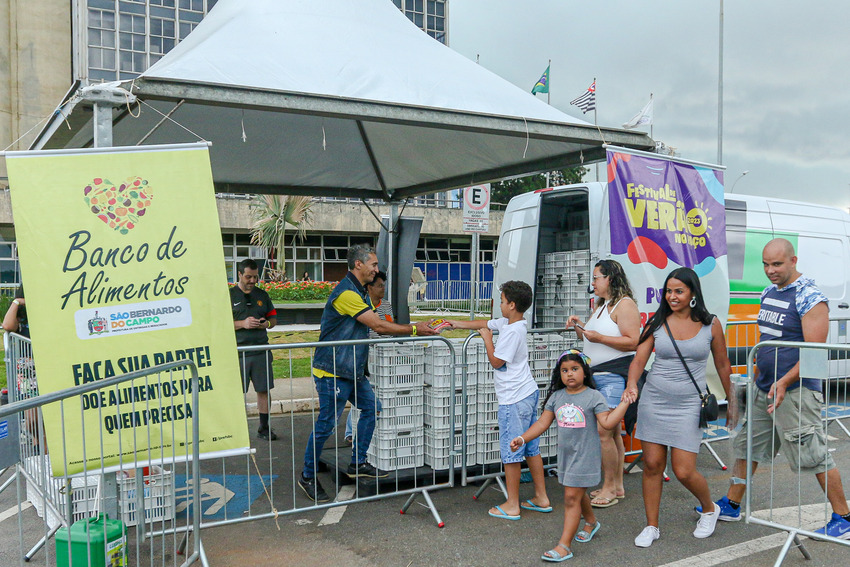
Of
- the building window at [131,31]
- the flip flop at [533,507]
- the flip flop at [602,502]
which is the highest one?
the building window at [131,31]

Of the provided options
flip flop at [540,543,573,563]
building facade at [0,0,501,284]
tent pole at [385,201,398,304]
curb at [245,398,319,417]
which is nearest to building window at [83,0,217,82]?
building facade at [0,0,501,284]

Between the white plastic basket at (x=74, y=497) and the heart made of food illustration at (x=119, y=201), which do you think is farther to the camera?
the white plastic basket at (x=74, y=497)

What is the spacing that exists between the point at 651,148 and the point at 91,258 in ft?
15.0

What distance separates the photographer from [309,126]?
7.49m

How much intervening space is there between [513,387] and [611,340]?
33.5 inches

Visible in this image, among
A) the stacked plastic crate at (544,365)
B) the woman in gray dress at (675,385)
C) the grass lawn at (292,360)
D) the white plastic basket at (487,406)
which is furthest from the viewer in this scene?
the grass lawn at (292,360)

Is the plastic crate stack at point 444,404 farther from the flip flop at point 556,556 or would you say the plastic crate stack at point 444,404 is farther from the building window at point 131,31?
the building window at point 131,31

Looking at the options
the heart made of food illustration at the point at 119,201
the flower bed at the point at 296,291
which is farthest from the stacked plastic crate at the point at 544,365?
the flower bed at the point at 296,291

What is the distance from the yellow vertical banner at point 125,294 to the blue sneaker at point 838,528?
11.9 ft

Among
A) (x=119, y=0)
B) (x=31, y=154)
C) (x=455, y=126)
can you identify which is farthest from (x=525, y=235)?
→ (x=119, y=0)

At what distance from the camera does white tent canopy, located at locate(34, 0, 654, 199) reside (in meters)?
4.62

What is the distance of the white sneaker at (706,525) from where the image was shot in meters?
4.44

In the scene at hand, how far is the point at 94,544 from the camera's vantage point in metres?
3.40

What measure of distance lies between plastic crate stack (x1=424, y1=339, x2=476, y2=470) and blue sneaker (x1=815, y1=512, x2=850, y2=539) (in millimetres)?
2464
